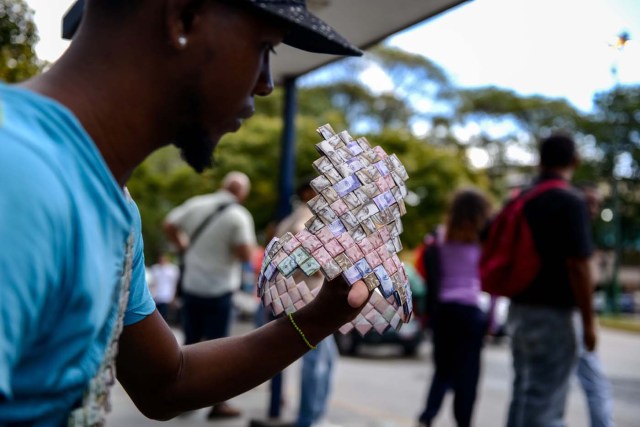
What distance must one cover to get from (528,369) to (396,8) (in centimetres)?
215

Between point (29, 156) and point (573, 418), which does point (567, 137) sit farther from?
point (29, 156)

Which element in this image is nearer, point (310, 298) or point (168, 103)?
point (168, 103)

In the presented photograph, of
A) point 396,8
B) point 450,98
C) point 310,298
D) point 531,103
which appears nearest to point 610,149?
point 450,98

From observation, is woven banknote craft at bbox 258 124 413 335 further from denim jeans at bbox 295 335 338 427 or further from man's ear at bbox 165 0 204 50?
denim jeans at bbox 295 335 338 427

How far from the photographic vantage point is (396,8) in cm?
341

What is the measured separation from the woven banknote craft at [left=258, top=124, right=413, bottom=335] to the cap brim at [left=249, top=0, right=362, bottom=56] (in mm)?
162

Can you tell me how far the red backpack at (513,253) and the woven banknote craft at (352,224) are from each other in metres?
2.98

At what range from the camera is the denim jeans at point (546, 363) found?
4.01m

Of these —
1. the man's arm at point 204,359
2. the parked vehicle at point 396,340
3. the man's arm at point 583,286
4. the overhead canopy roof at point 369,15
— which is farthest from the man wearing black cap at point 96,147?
the parked vehicle at point 396,340

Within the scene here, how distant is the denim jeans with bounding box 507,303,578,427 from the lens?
4.01 meters

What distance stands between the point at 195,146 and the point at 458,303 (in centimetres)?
445

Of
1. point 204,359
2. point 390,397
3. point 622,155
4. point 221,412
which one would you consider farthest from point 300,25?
point 622,155

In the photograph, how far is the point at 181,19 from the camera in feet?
3.22

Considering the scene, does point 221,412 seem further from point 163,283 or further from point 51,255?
point 163,283
